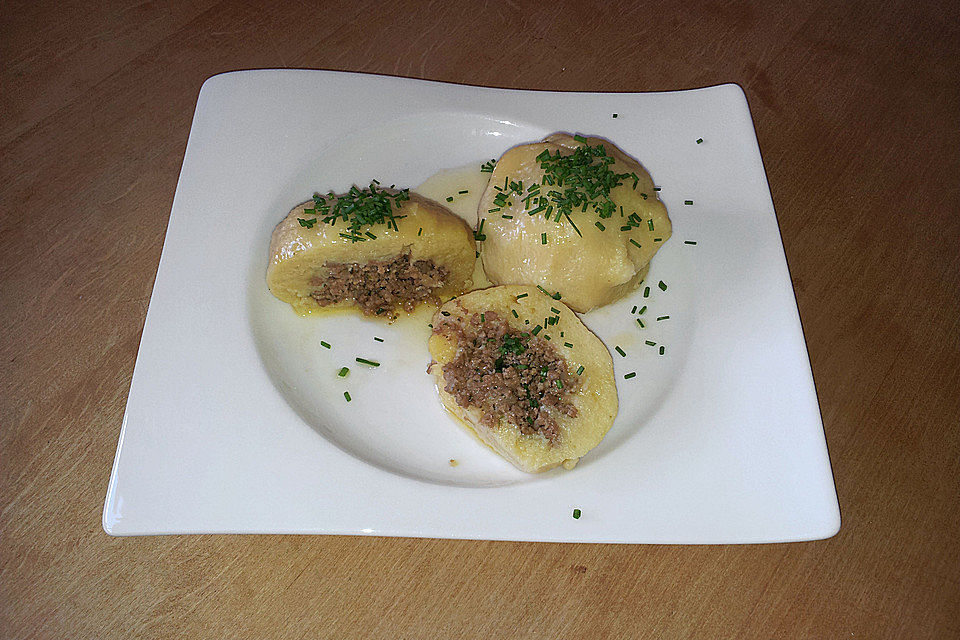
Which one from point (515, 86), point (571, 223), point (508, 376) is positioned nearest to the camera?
point (508, 376)

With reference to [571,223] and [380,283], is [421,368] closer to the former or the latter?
[380,283]

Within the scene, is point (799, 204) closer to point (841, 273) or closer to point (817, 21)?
point (841, 273)

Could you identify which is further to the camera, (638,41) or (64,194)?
(638,41)

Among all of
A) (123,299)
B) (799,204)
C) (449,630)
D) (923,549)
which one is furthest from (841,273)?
(123,299)

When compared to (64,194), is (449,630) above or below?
below

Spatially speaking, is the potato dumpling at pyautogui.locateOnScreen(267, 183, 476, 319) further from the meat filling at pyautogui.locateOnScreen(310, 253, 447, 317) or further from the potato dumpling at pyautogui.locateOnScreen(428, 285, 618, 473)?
the potato dumpling at pyautogui.locateOnScreen(428, 285, 618, 473)

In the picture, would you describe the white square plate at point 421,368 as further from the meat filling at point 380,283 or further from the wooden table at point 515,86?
the wooden table at point 515,86

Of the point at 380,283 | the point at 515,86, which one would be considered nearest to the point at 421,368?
the point at 380,283
